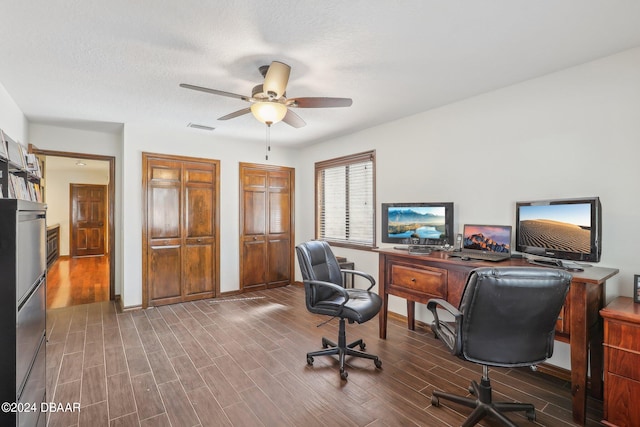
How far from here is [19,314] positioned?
1.26 metres

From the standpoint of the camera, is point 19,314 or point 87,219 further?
point 87,219

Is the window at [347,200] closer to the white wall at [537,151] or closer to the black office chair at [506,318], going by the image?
the white wall at [537,151]

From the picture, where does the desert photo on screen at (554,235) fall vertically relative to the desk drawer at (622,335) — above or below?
above

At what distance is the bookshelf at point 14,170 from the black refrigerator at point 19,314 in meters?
1.05

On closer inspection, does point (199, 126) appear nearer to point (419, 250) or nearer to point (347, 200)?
point (347, 200)

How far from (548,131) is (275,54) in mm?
2406

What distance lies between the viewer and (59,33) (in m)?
2.08

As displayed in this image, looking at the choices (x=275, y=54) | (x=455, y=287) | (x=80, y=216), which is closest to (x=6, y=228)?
(x=275, y=54)

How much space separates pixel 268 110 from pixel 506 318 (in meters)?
2.17

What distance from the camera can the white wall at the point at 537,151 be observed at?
2.30 metres

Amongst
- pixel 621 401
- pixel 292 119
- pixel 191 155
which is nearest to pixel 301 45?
pixel 292 119

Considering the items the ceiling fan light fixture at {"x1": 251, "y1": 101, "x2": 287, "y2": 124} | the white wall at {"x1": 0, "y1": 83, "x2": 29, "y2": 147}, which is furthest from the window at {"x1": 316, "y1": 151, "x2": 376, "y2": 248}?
the white wall at {"x1": 0, "y1": 83, "x2": 29, "y2": 147}

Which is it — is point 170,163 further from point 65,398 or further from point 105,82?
point 65,398

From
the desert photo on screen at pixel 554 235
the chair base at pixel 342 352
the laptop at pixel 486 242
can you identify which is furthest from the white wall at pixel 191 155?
the desert photo on screen at pixel 554 235
